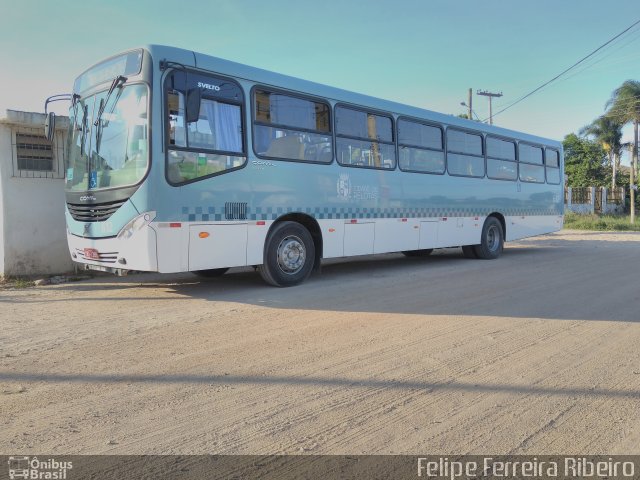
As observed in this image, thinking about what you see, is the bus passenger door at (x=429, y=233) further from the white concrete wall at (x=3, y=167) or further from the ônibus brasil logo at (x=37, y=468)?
the ônibus brasil logo at (x=37, y=468)

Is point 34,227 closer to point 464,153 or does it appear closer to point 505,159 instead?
point 464,153

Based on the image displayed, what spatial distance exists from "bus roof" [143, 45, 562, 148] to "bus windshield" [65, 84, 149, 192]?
0.64m

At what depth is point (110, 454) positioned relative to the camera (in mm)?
2746

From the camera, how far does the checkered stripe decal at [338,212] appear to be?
6680 mm

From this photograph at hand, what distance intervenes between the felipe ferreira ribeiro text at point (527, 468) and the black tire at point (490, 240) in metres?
9.98

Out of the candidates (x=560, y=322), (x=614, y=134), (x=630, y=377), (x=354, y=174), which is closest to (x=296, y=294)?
(x=354, y=174)

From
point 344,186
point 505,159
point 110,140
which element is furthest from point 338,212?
point 505,159

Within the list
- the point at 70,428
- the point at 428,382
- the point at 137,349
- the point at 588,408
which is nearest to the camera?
the point at 70,428

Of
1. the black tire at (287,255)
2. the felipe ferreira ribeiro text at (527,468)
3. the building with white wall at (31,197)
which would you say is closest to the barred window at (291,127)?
the black tire at (287,255)

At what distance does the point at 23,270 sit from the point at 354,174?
20.4ft

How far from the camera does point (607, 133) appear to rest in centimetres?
4069

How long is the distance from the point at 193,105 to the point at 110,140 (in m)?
1.32

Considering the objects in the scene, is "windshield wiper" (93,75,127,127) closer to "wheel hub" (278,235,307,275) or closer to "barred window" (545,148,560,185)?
"wheel hub" (278,235,307,275)

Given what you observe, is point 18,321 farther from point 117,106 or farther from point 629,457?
point 629,457
